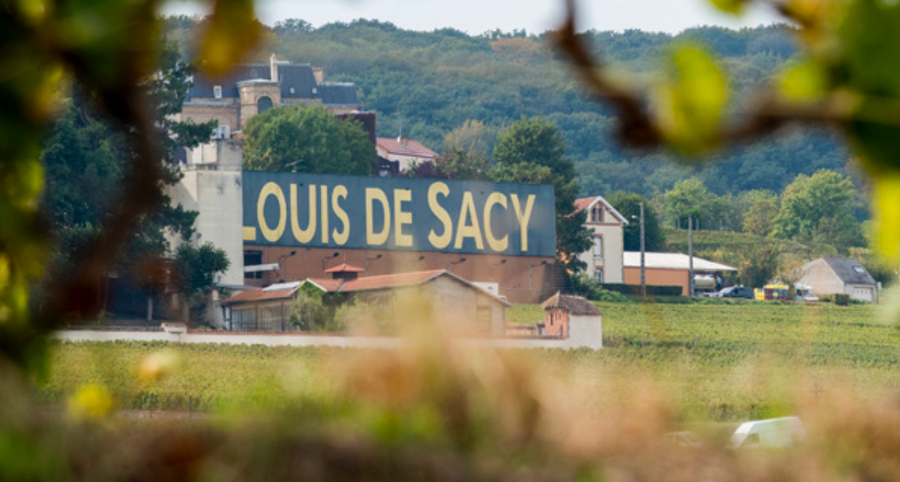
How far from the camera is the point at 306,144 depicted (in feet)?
226

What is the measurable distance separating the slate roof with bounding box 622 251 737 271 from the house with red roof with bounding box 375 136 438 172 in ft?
64.5

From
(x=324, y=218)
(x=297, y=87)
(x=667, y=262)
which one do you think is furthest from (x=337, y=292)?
(x=297, y=87)

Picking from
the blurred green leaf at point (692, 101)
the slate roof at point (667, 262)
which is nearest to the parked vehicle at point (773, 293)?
the slate roof at point (667, 262)

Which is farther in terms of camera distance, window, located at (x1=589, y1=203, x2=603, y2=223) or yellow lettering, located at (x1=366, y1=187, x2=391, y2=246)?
window, located at (x1=589, y1=203, x2=603, y2=223)

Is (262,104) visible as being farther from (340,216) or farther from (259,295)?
(259,295)

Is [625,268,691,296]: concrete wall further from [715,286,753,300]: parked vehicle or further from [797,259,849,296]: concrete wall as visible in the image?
[797,259,849,296]: concrete wall

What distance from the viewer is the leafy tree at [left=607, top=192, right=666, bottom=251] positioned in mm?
74750

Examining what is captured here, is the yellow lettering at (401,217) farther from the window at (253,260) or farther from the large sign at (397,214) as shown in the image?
the window at (253,260)

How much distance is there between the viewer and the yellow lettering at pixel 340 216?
171 feet

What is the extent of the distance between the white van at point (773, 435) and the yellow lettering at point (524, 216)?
53.2 metres

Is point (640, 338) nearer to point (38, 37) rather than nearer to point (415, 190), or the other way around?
point (415, 190)

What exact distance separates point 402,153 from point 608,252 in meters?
26.1

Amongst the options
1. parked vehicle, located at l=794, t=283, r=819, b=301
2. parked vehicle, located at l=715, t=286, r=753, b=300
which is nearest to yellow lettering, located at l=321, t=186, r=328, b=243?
parked vehicle, located at l=715, t=286, r=753, b=300

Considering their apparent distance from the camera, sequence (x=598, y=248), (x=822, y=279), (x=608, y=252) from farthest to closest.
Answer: (x=822, y=279) < (x=598, y=248) < (x=608, y=252)
